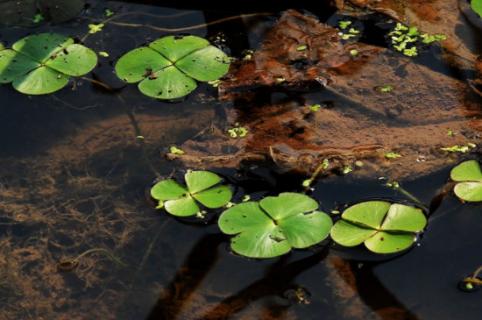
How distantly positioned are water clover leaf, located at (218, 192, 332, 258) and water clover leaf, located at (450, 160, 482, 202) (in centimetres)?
44

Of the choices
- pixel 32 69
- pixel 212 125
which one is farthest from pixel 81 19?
pixel 212 125

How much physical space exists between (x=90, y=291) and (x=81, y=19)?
1341mm

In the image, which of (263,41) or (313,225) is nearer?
(313,225)

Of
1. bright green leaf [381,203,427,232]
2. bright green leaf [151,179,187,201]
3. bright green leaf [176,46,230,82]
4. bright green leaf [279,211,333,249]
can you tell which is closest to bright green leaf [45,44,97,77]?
bright green leaf [176,46,230,82]

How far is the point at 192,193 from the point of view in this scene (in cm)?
229

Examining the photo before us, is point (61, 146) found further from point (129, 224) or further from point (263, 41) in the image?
point (263, 41)

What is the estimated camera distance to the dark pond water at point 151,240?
82.0 inches

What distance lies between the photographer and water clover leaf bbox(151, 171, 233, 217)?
7.39 ft

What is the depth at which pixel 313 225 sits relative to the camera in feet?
7.05

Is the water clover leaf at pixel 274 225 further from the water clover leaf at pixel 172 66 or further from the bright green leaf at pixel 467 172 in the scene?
the water clover leaf at pixel 172 66

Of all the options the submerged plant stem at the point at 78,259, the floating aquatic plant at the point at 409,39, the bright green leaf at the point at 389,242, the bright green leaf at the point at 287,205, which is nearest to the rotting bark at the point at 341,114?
the floating aquatic plant at the point at 409,39

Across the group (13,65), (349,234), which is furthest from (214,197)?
(13,65)

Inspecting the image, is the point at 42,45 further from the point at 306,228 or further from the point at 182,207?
the point at 306,228

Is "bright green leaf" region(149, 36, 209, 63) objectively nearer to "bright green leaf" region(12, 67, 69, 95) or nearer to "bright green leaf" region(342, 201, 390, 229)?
"bright green leaf" region(12, 67, 69, 95)
